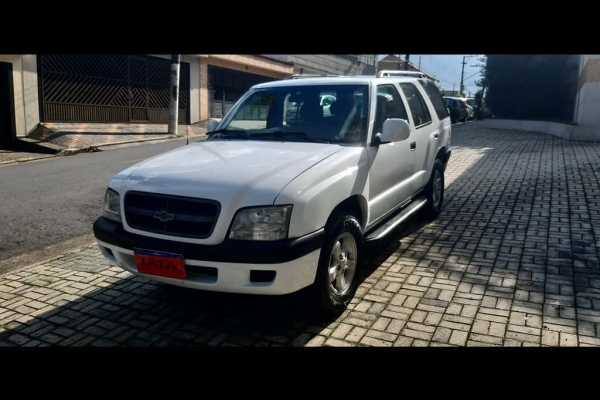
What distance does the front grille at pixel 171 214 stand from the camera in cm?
330

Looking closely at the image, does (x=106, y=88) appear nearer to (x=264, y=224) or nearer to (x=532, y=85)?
(x=264, y=224)

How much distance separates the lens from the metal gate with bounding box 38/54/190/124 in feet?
58.3

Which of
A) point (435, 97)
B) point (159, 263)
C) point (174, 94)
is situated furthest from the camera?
point (174, 94)

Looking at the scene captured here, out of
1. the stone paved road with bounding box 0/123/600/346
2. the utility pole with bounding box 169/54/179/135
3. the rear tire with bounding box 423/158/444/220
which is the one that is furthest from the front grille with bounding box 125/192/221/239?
the utility pole with bounding box 169/54/179/135

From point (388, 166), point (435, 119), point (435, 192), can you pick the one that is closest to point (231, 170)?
point (388, 166)

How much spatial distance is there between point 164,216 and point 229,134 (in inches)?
63.6

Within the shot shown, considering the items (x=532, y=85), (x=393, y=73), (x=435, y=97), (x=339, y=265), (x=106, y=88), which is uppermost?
(x=532, y=85)

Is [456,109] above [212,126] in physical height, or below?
above

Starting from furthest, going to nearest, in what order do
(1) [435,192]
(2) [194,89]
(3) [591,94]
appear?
(2) [194,89]
(3) [591,94]
(1) [435,192]

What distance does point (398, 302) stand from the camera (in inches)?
161
